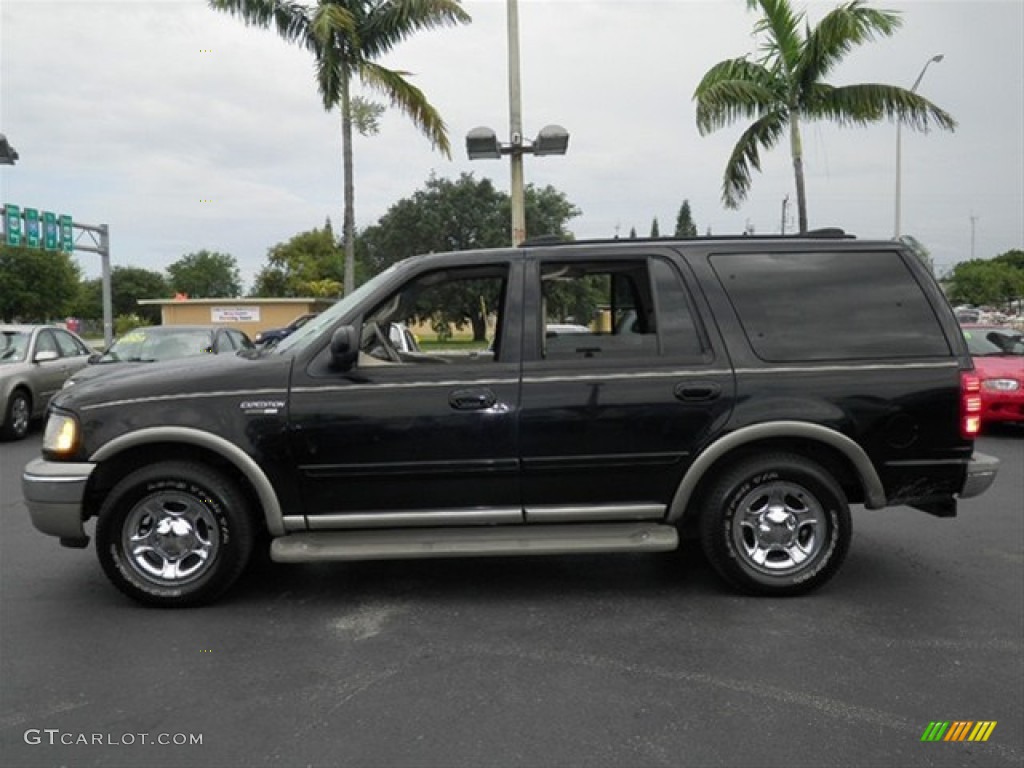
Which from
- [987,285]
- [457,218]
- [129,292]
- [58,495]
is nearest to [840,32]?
[58,495]

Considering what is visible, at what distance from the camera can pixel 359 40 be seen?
51.1 feet

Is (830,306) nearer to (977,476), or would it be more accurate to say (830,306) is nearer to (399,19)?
(977,476)

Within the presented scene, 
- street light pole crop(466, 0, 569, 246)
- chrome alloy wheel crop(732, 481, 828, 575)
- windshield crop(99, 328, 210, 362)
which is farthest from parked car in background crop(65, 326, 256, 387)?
chrome alloy wheel crop(732, 481, 828, 575)

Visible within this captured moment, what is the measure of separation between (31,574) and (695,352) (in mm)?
4210

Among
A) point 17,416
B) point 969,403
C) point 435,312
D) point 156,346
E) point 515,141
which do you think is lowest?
point 17,416

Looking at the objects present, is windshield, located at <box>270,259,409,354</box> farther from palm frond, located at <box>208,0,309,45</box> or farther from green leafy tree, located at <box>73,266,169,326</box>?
green leafy tree, located at <box>73,266,169,326</box>

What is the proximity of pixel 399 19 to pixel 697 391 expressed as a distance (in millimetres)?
13966

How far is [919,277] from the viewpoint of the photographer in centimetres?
423

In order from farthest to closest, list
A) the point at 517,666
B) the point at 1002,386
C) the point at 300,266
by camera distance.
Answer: the point at 300,266
the point at 1002,386
the point at 517,666

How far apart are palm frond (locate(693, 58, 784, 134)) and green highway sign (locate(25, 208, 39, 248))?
22.1 metres

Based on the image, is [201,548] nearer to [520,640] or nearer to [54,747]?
[54,747]

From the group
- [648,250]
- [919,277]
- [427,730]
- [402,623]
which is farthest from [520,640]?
[919,277]

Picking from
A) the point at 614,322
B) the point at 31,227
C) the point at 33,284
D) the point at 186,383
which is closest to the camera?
the point at 186,383

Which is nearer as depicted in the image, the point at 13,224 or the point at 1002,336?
the point at 1002,336
